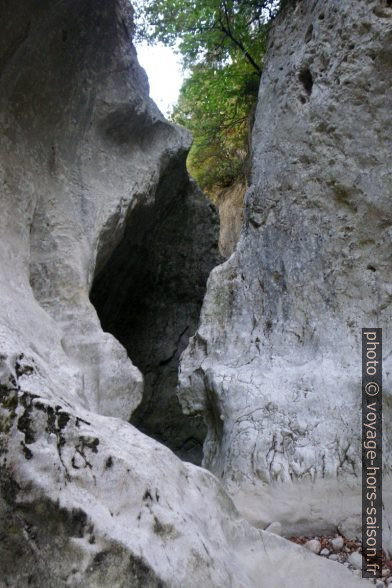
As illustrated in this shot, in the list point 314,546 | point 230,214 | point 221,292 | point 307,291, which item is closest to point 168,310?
point 221,292

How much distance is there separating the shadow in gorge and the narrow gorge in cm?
134

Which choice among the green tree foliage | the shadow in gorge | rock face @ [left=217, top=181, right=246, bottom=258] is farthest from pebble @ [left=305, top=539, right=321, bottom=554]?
rock face @ [left=217, top=181, right=246, bottom=258]

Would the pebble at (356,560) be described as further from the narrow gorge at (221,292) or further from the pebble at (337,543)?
the narrow gorge at (221,292)

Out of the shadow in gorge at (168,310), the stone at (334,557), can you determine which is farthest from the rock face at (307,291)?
the shadow in gorge at (168,310)

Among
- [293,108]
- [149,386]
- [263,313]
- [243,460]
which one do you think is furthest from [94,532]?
[149,386]

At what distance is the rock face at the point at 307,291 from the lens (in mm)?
3473

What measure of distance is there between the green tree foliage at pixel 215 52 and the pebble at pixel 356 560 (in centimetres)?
511

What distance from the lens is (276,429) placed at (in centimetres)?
363

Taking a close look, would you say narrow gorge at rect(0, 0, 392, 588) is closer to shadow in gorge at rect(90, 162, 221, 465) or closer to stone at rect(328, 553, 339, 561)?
stone at rect(328, 553, 339, 561)

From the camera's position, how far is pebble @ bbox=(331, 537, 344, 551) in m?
2.95

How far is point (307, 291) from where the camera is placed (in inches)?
162

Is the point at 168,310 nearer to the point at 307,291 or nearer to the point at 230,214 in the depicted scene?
the point at 230,214

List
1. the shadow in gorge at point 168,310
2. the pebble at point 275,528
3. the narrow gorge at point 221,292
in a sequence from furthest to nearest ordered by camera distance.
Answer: the shadow in gorge at point 168,310 → the pebble at point 275,528 → the narrow gorge at point 221,292

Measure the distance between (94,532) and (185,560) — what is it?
350mm
